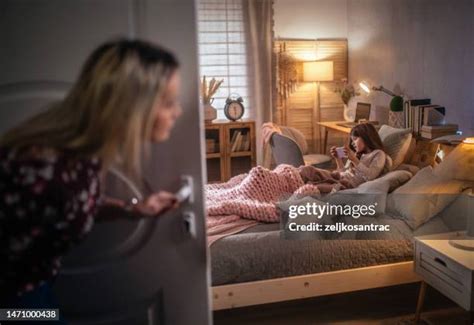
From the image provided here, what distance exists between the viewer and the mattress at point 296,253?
177cm

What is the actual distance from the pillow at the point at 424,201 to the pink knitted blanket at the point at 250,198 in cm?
39

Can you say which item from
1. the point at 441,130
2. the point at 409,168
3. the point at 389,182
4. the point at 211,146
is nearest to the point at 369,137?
the point at 409,168

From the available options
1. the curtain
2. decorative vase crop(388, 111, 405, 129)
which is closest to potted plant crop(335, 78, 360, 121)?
the curtain

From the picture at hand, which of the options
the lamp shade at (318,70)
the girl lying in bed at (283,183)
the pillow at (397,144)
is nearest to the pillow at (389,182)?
the girl lying in bed at (283,183)

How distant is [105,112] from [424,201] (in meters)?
1.36

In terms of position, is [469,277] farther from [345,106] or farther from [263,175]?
[345,106]

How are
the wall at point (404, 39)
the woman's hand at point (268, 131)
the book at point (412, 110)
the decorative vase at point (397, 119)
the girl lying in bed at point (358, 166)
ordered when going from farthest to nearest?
1. the woman's hand at point (268, 131)
2. the decorative vase at point (397, 119)
3. the book at point (412, 110)
4. the wall at point (404, 39)
5. the girl lying in bed at point (358, 166)

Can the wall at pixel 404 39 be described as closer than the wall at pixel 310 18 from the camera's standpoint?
Yes

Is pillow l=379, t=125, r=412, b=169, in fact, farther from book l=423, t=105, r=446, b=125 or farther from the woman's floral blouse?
the woman's floral blouse

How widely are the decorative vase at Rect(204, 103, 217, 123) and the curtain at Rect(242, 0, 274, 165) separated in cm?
51

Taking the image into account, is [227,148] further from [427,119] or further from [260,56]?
[427,119]

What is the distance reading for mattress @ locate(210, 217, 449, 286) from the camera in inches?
69.6

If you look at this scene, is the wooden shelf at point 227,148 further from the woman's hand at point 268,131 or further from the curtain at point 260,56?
the woman's hand at point 268,131

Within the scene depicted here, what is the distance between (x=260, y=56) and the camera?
3.90 m
